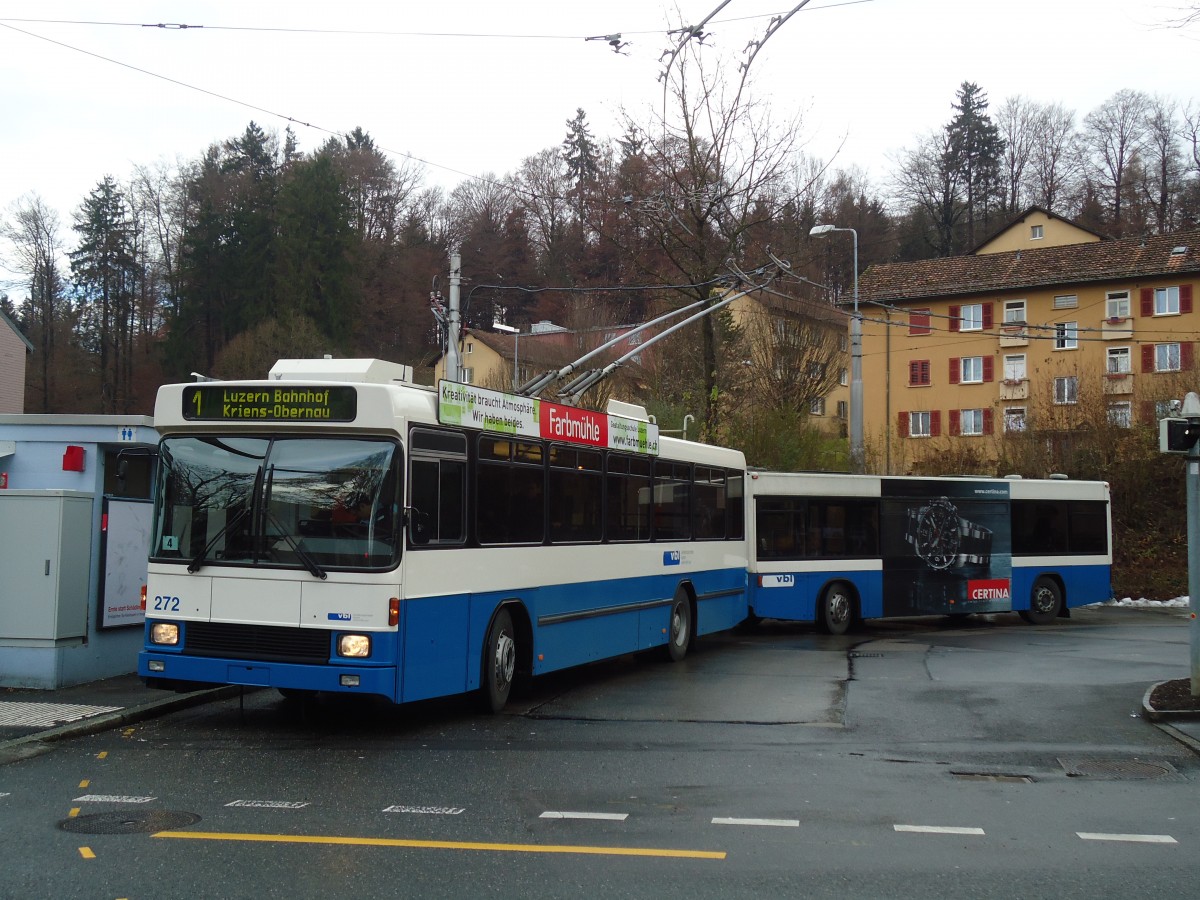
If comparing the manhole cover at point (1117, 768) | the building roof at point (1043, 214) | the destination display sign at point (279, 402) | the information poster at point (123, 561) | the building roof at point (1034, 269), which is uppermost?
the building roof at point (1043, 214)

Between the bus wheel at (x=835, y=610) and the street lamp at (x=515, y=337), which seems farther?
the street lamp at (x=515, y=337)

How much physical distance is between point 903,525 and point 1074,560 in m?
4.78

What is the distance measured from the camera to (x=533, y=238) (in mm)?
55562

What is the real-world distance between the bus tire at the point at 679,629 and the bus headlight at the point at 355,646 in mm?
6766

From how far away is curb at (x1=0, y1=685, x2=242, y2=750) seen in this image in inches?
368

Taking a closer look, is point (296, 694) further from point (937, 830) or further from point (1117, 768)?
point (1117, 768)

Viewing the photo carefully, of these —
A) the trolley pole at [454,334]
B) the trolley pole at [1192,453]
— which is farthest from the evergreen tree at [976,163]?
the trolley pole at [1192,453]

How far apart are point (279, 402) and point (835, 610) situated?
→ 524 inches

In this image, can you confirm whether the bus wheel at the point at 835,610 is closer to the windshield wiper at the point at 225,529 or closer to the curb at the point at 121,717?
the curb at the point at 121,717

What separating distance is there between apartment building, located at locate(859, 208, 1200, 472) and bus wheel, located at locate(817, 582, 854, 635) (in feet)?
77.2

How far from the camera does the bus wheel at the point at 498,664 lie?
10.8 m

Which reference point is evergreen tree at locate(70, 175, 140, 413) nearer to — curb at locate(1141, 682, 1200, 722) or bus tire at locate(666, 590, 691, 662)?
bus tire at locate(666, 590, 691, 662)

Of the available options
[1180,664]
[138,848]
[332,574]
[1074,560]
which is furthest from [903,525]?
[138,848]

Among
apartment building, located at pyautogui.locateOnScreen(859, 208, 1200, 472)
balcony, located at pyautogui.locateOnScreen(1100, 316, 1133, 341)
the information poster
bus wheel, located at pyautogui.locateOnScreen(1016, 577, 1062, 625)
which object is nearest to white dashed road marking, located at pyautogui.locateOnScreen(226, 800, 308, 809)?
the information poster
